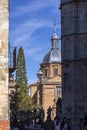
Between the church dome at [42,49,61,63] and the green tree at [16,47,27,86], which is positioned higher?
the church dome at [42,49,61,63]

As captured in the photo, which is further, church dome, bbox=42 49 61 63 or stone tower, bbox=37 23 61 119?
church dome, bbox=42 49 61 63

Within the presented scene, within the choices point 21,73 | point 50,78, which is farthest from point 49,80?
point 21,73

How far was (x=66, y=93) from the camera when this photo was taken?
54438 millimetres

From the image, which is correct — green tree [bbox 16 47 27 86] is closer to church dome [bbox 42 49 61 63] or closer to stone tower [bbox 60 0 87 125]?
church dome [bbox 42 49 61 63]

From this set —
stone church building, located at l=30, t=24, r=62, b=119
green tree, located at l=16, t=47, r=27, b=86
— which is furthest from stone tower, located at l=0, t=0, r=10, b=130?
stone church building, located at l=30, t=24, r=62, b=119

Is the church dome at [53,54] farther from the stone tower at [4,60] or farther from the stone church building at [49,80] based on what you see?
the stone tower at [4,60]

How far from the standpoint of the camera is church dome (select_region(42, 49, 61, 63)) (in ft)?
453

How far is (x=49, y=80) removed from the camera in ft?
425

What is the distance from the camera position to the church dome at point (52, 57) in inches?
5438

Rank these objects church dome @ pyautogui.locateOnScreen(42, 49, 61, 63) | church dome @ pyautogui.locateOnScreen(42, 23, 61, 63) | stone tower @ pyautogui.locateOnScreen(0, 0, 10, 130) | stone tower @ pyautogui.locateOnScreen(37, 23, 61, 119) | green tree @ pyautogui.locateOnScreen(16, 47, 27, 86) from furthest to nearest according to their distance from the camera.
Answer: church dome @ pyautogui.locateOnScreen(42, 23, 61, 63) < church dome @ pyautogui.locateOnScreen(42, 49, 61, 63) < stone tower @ pyautogui.locateOnScreen(37, 23, 61, 119) < green tree @ pyautogui.locateOnScreen(16, 47, 27, 86) < stone tower @ pyautogui.locateOnScreen(0, 0, 10, 130)

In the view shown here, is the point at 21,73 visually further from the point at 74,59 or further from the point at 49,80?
the point at 74,59

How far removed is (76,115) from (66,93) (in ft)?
9.03

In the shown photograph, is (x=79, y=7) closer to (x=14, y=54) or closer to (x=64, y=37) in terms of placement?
(x=64, y=37)

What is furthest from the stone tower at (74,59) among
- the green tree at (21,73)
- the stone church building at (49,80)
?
the stone church building at (49,80)
